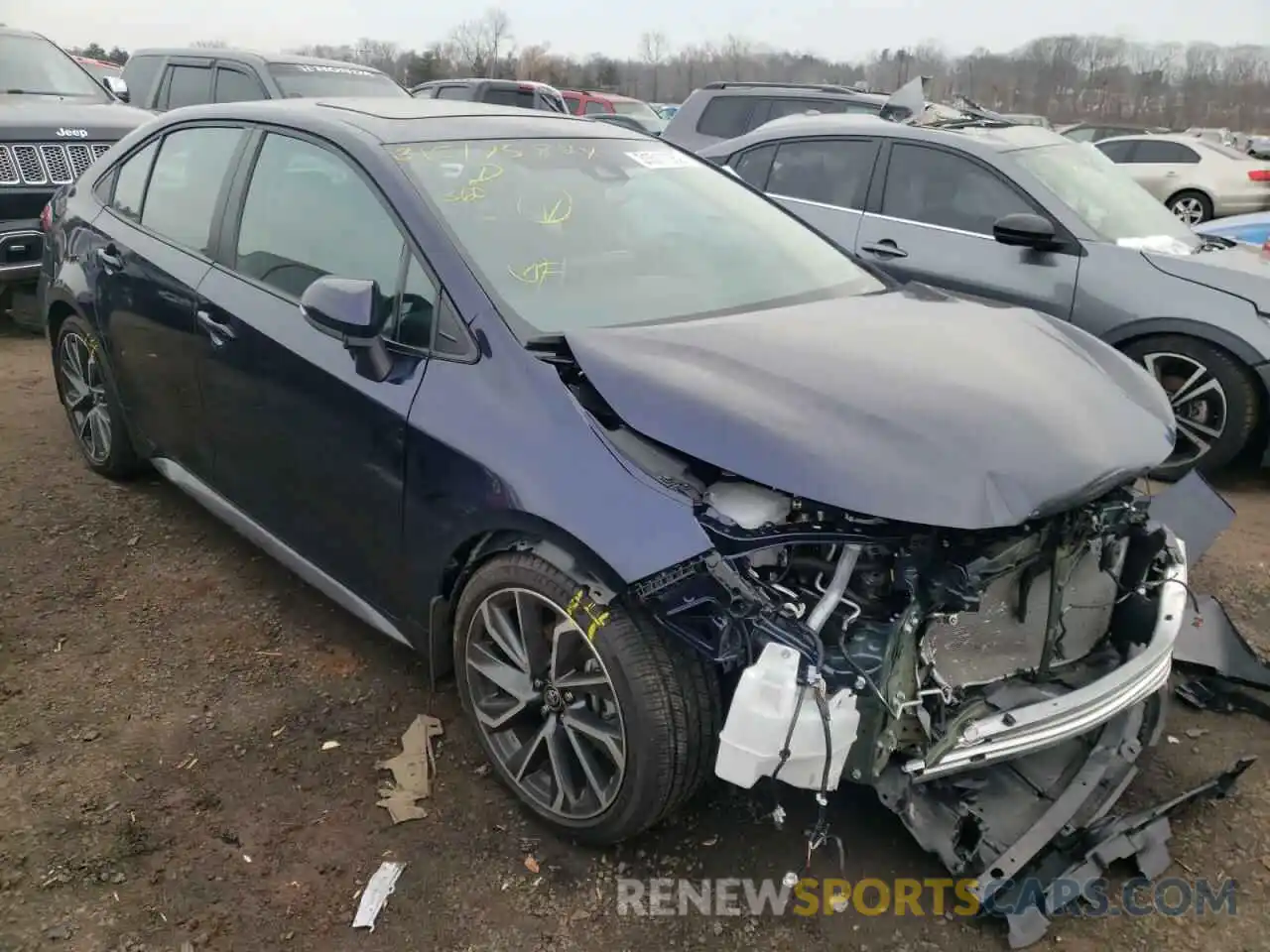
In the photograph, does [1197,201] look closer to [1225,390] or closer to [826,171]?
[826,171]

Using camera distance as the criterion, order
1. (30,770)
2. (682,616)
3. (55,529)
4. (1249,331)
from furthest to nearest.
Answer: (1249,331) → (55,529) → (30,770) → (682,616)

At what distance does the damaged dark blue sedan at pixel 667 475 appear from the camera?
2164 millimetres

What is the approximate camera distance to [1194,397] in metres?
4.93

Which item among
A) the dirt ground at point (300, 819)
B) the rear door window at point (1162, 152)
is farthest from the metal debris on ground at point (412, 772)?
the rear door window at point (1162, 152)

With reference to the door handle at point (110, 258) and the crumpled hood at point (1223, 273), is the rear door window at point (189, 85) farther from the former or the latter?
the crumpled hood at point (1223, 273)

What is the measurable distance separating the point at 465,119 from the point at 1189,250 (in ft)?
13.3

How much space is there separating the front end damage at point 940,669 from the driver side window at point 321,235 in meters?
0.84

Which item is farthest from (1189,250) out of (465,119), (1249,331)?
(465,119)

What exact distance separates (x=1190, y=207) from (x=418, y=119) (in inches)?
570

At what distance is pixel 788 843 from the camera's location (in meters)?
2.62

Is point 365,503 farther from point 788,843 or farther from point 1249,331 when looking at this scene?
point 1249,331

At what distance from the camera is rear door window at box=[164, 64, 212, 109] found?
9578mm

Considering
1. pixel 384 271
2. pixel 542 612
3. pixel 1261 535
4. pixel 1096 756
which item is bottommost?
pixel 1261 535

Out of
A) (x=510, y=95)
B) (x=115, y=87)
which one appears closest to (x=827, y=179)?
(x=115, y=87)
